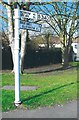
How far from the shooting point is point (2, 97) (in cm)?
1018

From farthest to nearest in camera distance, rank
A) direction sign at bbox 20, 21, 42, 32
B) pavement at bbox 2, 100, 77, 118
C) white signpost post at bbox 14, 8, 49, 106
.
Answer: direction sign at bbox 20, 21, 42, 32 < white signpost post at bbox 14, 8, 49, 106 < pavement at bbox 2, 100, 77, 118

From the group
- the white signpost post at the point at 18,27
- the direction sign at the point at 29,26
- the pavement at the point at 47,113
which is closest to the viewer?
the pavement at the point at 47,113

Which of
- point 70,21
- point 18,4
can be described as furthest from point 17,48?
point 70,21

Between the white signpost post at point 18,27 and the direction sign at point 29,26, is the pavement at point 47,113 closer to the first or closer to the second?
the white signpost post at point 18,27

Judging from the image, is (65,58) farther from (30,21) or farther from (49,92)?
(30,21)

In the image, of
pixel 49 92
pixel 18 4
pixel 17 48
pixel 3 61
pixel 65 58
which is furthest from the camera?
pixel 65 58

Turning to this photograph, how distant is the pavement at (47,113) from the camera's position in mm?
7523

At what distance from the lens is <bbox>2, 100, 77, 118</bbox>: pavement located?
7.52 metres

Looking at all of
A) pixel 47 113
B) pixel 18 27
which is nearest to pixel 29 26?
pixel 18 27

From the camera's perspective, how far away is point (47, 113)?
25.7 feet

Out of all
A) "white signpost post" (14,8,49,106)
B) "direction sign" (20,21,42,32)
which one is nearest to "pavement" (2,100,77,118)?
"white signpost post" (14,8,49,106)

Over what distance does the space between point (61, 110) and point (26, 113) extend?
38.4 inches

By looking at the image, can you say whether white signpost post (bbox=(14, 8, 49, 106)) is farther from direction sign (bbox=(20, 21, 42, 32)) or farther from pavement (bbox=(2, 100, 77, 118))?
pavement (bbox=(2, 100, 77, 118))

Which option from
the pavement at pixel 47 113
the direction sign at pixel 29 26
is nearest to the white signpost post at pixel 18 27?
the direction sign at pixel 29 26
